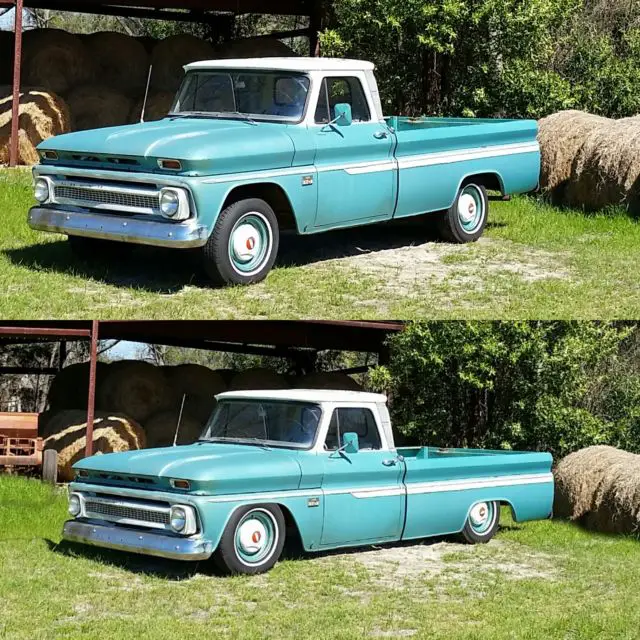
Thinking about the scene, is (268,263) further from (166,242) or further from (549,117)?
(549,117)

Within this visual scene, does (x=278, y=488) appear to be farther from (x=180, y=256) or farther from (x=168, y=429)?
(x=168, y=429)

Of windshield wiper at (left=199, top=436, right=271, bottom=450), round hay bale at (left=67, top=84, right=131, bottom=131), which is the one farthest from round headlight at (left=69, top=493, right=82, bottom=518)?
round hay bale at (left=67, top=84, right=131, bottom=131)

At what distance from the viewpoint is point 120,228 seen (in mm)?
11773

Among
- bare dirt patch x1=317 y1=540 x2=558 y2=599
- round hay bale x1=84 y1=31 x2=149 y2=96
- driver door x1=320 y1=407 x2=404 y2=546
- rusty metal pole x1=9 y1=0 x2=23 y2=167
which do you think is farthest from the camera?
round hay bale x1=84 y1=31 x2=149 y2=96

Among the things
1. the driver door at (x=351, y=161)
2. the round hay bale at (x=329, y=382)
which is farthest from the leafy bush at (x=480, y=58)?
the driver door at (x=351, y=161)

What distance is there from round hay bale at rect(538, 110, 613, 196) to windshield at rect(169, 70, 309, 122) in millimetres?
5396

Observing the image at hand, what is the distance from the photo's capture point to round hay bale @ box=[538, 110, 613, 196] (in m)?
17.4

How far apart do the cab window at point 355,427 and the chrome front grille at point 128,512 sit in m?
1.66

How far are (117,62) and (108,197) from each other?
942cm

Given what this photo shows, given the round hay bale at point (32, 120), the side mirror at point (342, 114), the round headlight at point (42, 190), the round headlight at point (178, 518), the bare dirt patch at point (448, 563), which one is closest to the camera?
the round headlight at point (178, 518)

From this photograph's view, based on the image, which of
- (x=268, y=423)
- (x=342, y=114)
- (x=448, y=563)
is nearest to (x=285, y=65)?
(x=342, y=114)

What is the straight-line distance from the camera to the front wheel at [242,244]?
466 inches

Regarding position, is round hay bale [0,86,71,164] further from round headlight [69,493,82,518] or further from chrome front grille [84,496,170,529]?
chrome front grille [84,496,170,529]

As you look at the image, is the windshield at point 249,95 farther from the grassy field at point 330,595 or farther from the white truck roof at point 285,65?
the grassy field at point 330,595
